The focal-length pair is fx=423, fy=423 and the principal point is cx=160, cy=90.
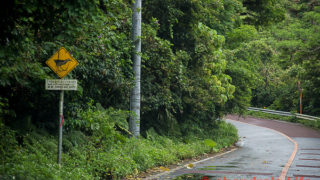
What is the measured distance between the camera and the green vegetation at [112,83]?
863 cm

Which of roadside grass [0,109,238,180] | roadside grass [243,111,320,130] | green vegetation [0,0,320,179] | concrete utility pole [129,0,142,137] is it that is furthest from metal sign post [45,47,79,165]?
roadside grass [243,111,320,130]

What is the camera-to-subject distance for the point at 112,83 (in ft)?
43.2

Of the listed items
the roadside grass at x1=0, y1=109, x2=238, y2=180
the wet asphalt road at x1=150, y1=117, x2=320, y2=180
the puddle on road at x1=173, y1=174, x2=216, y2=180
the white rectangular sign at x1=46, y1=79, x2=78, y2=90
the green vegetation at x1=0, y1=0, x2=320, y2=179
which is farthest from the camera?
the wet asphalt road at x1=150, y1=117, x2=320, y2=180

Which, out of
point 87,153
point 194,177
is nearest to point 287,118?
point 194,177

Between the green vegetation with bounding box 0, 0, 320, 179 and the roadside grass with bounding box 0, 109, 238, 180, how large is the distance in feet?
0.10

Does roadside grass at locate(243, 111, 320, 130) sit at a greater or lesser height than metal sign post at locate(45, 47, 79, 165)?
lesser

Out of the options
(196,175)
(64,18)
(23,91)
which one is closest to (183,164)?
(196,175)

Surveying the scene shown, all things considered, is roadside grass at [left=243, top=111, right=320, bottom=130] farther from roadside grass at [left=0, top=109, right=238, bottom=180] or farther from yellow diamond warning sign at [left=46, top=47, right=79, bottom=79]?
yellow diamond warning sign at [left=46, top=47, right=79, bottom=79]

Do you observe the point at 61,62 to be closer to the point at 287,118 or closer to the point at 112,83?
the point at 112,83

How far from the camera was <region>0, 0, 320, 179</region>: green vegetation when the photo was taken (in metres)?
8.63

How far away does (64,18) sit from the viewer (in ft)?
27.0

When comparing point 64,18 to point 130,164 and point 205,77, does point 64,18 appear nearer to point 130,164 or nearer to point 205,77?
point 130,164

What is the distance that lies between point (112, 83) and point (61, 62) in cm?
393

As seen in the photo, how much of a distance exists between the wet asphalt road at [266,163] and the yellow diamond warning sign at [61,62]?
13.3 ft
